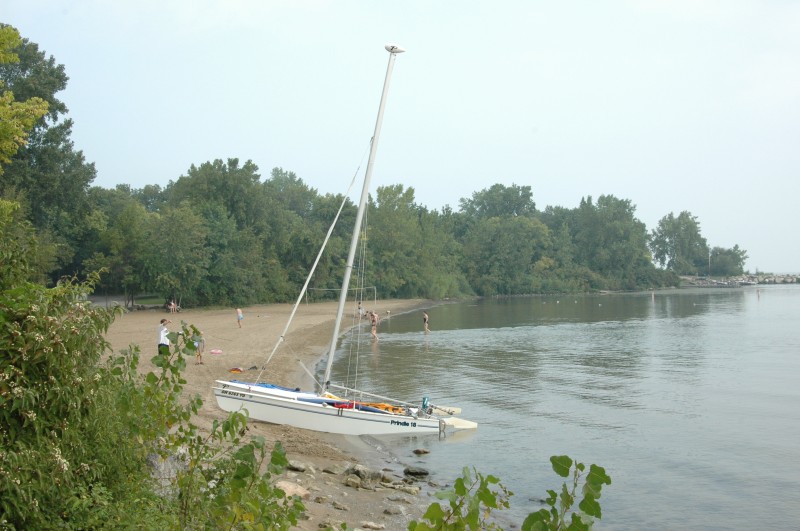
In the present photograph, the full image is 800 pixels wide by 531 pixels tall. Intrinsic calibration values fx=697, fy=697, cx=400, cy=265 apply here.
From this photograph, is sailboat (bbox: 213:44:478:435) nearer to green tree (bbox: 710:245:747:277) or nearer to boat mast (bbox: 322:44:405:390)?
boat mast (bbox: 322:44:405:390)

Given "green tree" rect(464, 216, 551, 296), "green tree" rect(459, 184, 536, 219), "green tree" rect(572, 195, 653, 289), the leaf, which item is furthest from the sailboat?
"green tree" rect(459, 184, 536, 219)

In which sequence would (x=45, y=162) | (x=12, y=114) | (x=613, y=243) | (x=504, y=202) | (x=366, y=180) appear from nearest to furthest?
(x=12, y=114), (x=366, y=180), (x=45, y=162), (x=613, y=243), (x=504, y=202)

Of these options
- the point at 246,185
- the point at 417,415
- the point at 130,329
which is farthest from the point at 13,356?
the point at 246,185

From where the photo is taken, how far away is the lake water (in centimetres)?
1548

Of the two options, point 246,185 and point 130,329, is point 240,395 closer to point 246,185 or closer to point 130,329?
point 130,329

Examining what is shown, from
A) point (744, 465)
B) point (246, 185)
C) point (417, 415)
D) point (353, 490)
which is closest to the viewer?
point (353, 490)

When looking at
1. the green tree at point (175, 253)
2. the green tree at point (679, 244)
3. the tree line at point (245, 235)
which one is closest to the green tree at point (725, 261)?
the green tree at point (679, 244)

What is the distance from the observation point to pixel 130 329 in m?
42.0

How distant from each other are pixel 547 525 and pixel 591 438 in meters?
17.3

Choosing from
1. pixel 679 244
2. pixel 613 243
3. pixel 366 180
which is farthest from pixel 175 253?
pixel 679 244

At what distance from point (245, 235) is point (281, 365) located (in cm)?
3822

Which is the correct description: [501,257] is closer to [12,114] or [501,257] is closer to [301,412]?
[301,412]

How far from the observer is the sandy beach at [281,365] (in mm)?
13281

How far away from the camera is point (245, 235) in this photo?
2692 inches
